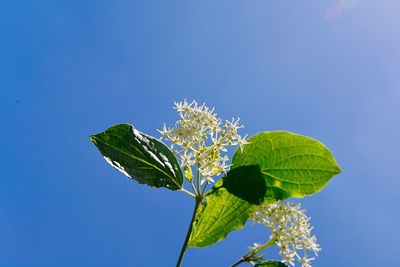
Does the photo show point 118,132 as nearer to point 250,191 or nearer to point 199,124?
point 199,124

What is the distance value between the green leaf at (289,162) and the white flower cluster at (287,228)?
0.33 ft

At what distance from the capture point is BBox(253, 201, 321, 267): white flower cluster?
78.8 inches

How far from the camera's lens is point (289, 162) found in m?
1.95

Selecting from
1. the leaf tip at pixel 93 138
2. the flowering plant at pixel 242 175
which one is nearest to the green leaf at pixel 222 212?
the flowering plant at pixel 242 175

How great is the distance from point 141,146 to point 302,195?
0.84 m

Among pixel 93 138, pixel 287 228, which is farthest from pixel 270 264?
pixel 93 138

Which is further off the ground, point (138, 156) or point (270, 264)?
point (138, 156)

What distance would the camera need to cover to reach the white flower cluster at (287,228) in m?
2.00

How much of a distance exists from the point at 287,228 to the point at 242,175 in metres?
0.40

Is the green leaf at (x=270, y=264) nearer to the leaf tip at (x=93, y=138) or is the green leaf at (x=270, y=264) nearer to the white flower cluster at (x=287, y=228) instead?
the white flower cluster at (x=287, y=228)

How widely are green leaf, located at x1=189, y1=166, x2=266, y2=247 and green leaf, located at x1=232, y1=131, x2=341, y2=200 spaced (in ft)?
0.23

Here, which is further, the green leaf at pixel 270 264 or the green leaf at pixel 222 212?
the green leaf at pixel 222 212

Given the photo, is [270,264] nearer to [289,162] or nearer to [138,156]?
[289,162]

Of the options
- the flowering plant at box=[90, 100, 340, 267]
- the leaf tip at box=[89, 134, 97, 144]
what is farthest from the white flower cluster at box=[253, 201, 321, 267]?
the leaf tip at box=[89, 134, 97, 144]
